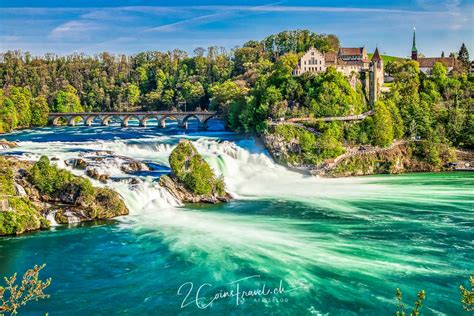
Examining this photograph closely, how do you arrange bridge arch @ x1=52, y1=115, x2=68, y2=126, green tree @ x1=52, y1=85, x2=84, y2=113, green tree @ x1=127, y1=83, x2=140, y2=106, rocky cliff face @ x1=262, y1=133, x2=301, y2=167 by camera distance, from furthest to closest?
green tree @ x1=127, y1=83, x2=140, y2=106, green tree @ x1=52, y1=85, x2=84, y2=113, bridge arch @ x1=52, y1=115, x2=68, y2=126, rocky cliff face @ x1=262, y1=133, x2=301, y2=167

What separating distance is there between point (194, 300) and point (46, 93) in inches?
4046

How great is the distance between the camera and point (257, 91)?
66938 mm

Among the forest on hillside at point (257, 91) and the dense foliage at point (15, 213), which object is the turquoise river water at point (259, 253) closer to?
the dense foliage at point (15, 213)

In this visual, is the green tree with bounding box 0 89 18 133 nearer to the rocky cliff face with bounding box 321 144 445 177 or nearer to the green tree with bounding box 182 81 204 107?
A: the green tree with bounding box 182 81 204 107

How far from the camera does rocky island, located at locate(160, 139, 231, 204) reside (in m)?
38.1

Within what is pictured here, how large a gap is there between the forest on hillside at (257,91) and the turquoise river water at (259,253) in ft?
53.0

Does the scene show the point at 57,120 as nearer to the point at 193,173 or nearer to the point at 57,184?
the point at 193,173

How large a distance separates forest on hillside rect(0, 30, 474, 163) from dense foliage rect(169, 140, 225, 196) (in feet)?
52.5

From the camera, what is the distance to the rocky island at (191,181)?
125 feet

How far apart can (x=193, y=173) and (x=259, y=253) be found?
1360 centimetres

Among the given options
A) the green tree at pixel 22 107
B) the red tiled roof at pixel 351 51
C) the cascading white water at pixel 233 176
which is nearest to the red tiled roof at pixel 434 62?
the red tiled roof at pixel 351 51

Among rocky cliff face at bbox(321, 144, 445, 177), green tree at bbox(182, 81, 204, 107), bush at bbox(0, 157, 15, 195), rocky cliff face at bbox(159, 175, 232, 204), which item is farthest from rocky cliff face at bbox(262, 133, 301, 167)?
green tree at bbox(182, 81, 204, 107)

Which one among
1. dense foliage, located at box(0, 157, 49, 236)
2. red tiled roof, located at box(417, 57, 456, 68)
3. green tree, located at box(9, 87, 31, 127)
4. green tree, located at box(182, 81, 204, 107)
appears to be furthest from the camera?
green tree, located at box(182, 81, 204, 107)

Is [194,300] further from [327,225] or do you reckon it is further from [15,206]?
[15,206]
